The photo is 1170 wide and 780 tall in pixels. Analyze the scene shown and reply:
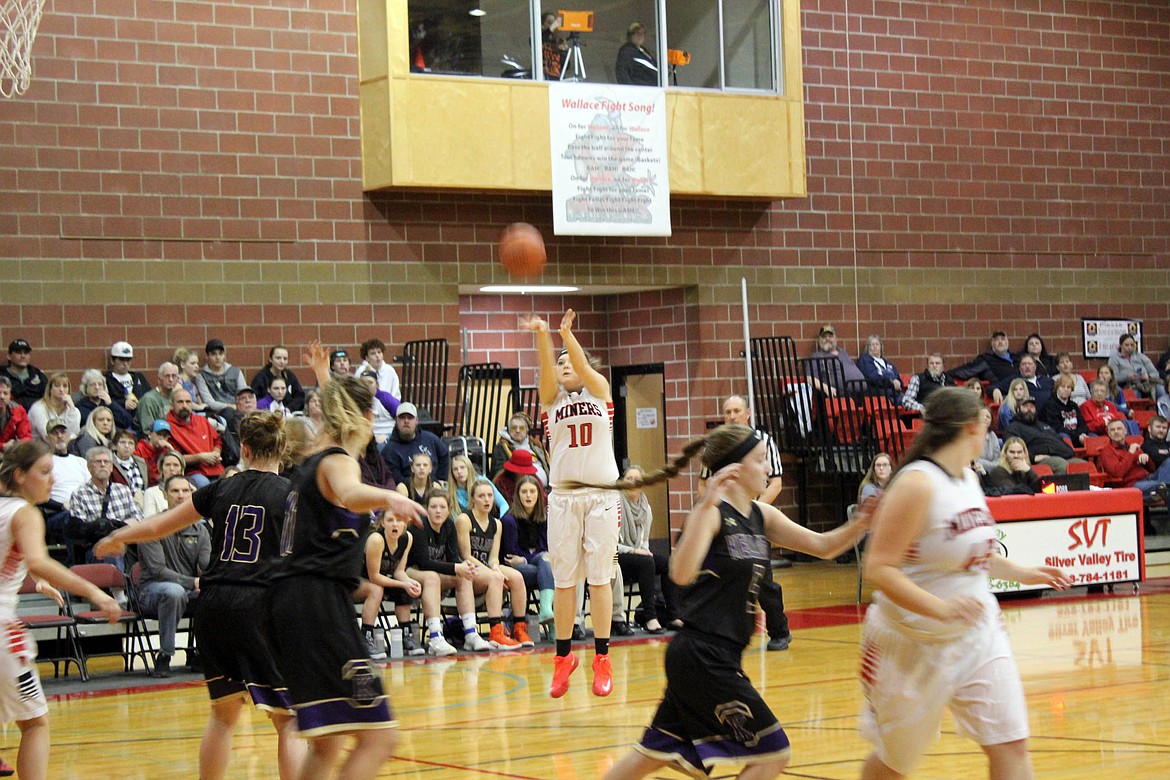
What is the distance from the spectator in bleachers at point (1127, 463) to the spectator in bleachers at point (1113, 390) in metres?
1.56

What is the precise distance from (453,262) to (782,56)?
4755 mm

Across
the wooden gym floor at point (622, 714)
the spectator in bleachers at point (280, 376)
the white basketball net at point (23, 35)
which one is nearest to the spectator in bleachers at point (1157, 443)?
the wooden gym floor at point (622, 714)

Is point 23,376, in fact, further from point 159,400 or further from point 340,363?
point 340,363

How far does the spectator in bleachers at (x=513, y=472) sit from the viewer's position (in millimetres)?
12828

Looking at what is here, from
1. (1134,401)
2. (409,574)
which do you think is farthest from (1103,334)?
(409,574)

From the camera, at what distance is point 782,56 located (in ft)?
57.7

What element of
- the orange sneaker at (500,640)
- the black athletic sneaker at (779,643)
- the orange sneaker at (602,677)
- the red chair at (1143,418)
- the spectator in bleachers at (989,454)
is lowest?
the orange sneaker at (500,640)

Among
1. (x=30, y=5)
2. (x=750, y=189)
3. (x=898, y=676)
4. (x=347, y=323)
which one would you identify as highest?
(x=30, y=5)

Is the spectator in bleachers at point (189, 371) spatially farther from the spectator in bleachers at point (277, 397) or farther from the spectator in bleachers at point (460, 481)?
the spectator in bleachers at point (460, 481)

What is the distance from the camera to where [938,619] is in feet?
13.3

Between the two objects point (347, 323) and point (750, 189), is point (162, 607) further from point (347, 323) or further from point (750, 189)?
point (750, 189)

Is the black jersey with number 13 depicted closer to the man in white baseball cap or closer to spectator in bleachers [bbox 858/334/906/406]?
the man in white baseball cap

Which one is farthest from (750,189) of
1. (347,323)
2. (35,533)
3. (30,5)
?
(35,533)

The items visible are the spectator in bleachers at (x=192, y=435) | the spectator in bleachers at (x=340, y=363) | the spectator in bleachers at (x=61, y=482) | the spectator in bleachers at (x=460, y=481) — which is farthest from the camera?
the spectator in bleachers at (x=340, y=363)
